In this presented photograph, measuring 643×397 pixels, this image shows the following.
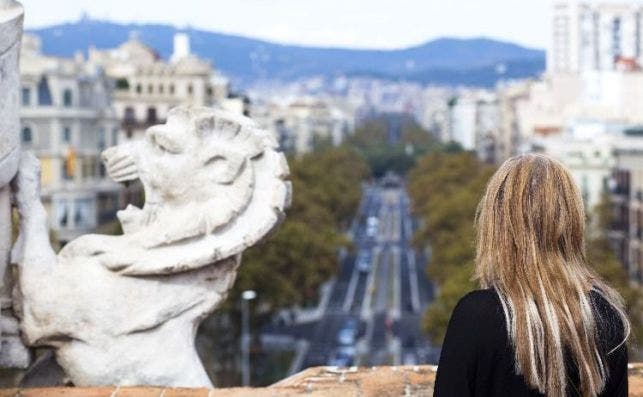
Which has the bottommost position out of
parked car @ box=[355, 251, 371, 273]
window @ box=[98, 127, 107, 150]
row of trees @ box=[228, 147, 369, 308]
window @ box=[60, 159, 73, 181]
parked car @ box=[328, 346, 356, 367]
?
parked car @ box=[355, 251, 371, 273]

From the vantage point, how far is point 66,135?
56812mm

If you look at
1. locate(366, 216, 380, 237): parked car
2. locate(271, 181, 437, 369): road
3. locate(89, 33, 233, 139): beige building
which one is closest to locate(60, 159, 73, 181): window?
locate(271, 181, 437, 369): road

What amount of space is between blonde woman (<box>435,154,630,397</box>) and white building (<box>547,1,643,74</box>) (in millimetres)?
164701

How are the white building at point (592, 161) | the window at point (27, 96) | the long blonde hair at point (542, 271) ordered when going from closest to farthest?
the long blonde hair at point (542, 271), the window at point (27, 96), the white building at point (592, 161)

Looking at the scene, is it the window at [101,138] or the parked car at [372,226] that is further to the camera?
the parked car at [372,226]

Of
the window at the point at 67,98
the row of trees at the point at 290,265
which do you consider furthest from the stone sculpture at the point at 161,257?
the window at the point at 67,98

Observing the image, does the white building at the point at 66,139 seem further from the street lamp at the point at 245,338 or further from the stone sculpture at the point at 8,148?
the stone sculpture at the point at 8,148

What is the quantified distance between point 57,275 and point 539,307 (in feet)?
13.7

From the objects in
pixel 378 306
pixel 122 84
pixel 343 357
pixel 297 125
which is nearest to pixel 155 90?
pixel 122 84

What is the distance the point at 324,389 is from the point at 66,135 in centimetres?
4990

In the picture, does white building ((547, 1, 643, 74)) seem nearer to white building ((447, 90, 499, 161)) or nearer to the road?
white building ((447, 90, 499, 161))

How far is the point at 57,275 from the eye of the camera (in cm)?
852

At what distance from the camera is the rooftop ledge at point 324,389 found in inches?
311

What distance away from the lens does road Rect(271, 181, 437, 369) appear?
5056 cm
